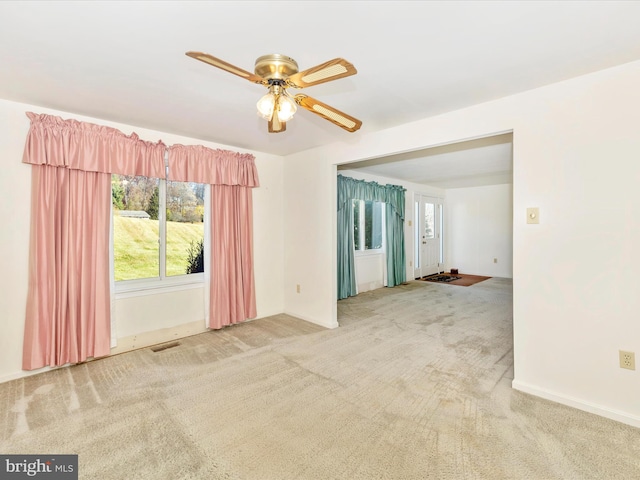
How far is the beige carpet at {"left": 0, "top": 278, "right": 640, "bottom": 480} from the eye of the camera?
163 cm

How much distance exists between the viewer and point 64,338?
8.84ft

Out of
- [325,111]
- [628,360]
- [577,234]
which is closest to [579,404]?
[628,360]

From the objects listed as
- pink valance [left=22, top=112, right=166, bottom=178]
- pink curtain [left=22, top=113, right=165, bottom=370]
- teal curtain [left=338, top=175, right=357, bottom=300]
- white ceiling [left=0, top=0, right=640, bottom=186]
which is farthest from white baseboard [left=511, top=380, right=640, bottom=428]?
pink valance [left=22, top=112, right=166, bottom=178]

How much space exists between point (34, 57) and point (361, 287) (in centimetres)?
526

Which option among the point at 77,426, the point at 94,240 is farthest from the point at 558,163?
the point at 94,240

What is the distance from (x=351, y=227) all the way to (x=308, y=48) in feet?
13.0

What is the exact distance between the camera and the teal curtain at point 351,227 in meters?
5.29

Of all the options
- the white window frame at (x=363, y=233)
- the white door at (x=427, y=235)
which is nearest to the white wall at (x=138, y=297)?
the white window frame at (x=363, y=233)

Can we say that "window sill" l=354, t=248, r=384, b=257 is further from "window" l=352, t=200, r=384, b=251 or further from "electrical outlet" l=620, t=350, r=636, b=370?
"electrical outlet" l=620, t=350, r=636, b=370

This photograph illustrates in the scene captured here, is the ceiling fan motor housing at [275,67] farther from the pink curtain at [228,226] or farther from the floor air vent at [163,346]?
the floor air vent at [163,346]

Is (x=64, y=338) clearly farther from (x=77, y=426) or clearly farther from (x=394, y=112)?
(x=394, y=112)

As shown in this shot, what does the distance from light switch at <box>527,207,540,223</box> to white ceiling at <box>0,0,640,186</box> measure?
903mm

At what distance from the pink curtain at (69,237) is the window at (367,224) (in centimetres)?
396

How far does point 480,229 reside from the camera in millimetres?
7785
